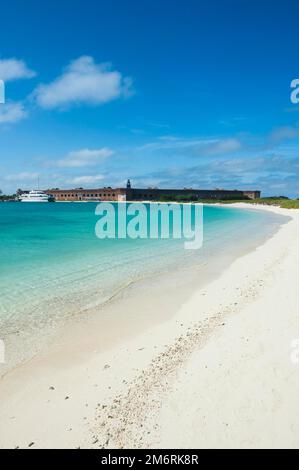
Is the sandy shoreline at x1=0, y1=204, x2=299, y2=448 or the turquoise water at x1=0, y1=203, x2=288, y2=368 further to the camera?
the turquoise water at x1=0, y1=203, x2=288, y2=368

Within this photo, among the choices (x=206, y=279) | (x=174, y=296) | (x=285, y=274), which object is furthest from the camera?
(x=206, y=279)

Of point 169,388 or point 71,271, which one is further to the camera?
point 71,271

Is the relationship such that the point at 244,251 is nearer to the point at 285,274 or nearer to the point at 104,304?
the point at 285,274

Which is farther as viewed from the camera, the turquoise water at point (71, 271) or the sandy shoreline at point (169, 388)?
the turquoise water at point (71, 271)

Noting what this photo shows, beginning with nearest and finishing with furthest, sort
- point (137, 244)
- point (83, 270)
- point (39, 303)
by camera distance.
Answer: point (39, 303), point (83, 270), point (137, 244)

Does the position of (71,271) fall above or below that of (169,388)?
below

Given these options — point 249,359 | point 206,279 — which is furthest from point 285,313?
point 206,279

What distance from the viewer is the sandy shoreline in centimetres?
471

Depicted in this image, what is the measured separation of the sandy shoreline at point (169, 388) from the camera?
4.71m

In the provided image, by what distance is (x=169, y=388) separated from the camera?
226 inches

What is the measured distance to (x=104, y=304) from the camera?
1114 cm
